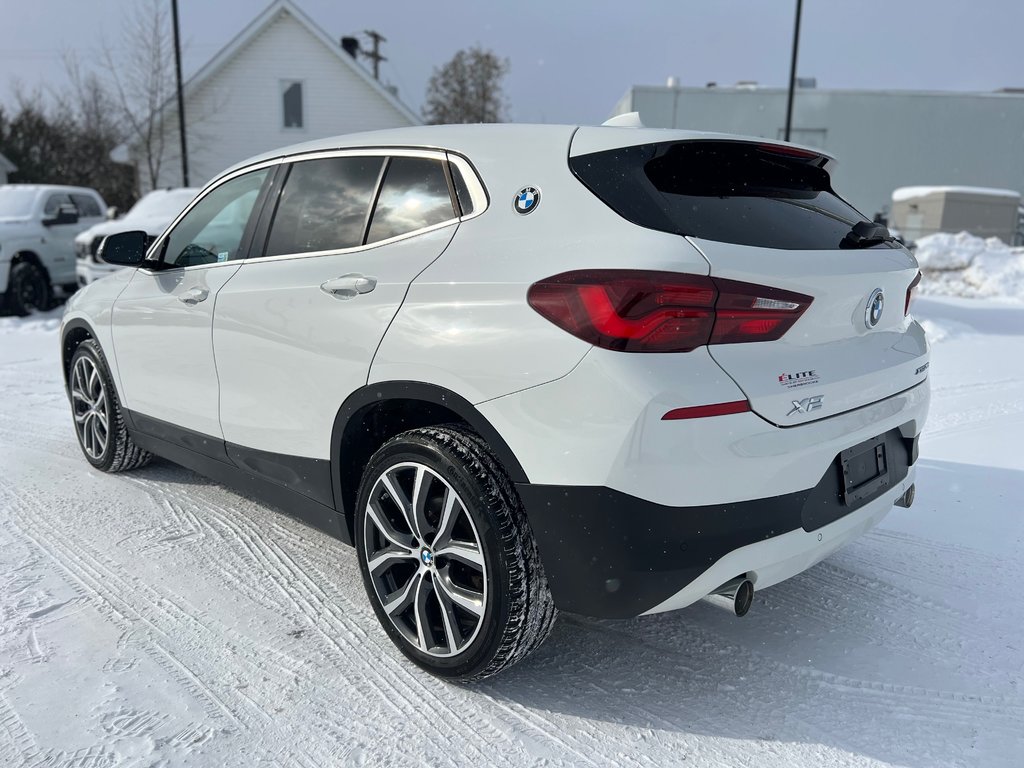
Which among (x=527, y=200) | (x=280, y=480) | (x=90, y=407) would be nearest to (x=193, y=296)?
(x=280, y=480)

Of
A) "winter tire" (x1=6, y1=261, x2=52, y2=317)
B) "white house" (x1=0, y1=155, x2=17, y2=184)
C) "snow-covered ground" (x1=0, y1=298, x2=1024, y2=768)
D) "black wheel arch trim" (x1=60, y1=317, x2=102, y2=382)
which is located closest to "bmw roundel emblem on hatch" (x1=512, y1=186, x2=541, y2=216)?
"snow-covered ground" (x1=0, y1=298, x2=1024, y2=768)

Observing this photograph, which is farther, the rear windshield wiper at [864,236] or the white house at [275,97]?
the white house at [275,97]

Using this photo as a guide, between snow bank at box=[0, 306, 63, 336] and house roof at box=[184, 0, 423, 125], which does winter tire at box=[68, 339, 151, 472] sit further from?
house roof at box=[184, 0, 423, 125]

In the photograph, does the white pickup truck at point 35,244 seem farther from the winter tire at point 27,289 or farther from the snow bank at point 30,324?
the snow bank at point 30,324

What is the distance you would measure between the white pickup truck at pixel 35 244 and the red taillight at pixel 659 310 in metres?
11.9

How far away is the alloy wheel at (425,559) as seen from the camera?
2475 mm

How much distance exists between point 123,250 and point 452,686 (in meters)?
2.74

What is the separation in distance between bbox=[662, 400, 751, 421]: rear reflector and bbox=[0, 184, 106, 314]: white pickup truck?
12.1 metres

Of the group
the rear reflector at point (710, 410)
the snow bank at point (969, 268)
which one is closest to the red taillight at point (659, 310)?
the rear reflector at point (710, 410)

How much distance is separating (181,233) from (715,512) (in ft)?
10.0

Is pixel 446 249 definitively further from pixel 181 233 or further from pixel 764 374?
pixel 181 233

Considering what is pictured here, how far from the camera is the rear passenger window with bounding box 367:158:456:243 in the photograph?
2695 mm

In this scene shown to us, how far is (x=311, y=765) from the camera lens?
222cm

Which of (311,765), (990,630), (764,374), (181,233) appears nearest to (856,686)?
(990,630)
